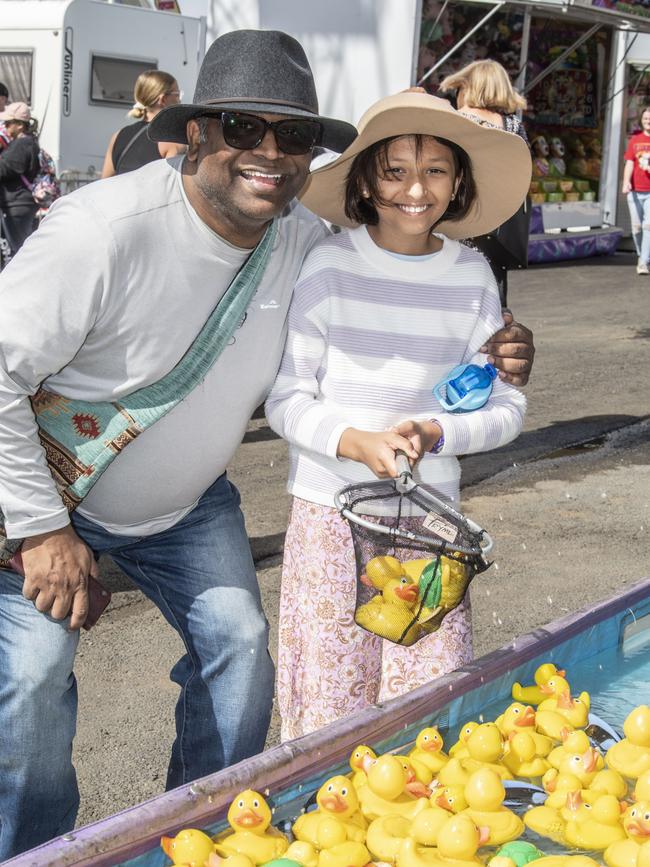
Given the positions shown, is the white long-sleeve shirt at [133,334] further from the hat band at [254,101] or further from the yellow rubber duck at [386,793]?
the yellow rubber duck at [386,793]

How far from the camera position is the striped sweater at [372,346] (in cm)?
306

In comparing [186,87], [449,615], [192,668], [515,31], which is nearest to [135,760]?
[192,668]

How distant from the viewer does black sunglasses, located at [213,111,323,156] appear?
279cm

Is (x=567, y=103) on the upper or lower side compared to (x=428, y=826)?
lower

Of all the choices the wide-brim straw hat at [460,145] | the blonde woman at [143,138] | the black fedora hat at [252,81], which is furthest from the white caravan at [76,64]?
the black fedora hat at [252,81]

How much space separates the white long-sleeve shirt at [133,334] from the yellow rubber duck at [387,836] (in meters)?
0.91

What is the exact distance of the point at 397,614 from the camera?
288 cm

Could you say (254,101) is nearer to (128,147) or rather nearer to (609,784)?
(609,784)

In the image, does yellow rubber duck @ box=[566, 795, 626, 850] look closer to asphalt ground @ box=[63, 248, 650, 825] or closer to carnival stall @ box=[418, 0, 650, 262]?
asphalt ground @ box=[63, 248, 650, 825]

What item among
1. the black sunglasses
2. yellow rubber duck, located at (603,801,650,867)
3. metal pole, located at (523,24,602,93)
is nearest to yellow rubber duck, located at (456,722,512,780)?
yellow rubber duck, located at (603,801,650,867)

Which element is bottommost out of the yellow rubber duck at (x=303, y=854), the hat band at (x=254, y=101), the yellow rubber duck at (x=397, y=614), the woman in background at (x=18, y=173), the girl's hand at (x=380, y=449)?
the woman in background at (x=18, y=173)

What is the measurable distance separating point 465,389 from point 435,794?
0.98m

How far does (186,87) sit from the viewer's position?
52.2ft

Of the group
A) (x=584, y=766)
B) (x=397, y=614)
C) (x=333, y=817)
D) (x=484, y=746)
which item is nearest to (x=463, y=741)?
(x=484, y=746)
